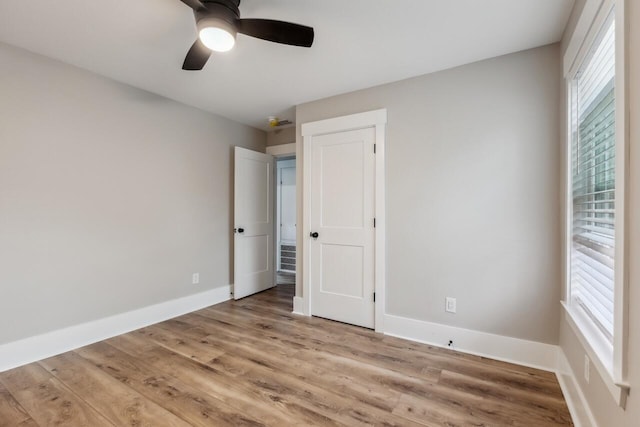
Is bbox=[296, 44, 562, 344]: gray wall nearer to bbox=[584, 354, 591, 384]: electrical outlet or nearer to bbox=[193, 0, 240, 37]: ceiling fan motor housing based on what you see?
bbox=[584, 354, 591, 384]: electrical outlet

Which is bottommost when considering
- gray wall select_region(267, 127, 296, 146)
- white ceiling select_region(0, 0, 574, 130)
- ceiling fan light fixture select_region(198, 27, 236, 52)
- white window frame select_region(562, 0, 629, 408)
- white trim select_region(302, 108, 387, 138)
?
white window frame select_region(562, 0, 629, 408)

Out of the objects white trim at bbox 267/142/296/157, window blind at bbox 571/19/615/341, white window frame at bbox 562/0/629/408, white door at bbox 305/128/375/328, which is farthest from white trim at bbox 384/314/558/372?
white trim at bbox 267/142/296/157

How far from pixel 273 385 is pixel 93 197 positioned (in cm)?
225

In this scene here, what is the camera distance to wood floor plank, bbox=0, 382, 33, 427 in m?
1.58

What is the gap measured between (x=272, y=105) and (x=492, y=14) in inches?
88.1

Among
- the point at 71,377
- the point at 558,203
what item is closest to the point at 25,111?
the point at 71,377

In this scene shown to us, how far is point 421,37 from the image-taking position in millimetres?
2039

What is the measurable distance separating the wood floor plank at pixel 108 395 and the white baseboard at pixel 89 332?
0.38 ft

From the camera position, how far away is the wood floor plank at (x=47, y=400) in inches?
62.8

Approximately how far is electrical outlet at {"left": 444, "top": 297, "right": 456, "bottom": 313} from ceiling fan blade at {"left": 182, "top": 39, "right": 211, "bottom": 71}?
2634 millimetres

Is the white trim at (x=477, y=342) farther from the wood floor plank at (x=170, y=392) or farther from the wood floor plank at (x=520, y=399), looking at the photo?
the wood floor plank at (x=170, y=392)

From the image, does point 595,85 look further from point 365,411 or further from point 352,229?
point 365,411

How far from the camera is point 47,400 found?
1.76 metres

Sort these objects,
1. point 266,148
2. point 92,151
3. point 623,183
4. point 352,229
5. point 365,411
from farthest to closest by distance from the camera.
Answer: point 266,148 → point 352,229 → point 92,151 → point 365,411 → point 623,183
